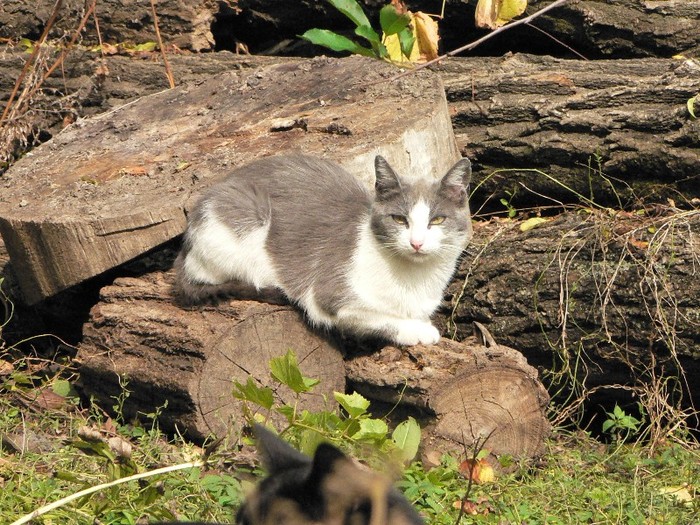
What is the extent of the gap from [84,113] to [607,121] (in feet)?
12.7

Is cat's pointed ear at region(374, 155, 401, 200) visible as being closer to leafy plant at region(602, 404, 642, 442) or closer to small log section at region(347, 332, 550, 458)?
small log section at region(347, 332, 550, 458)

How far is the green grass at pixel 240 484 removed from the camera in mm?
3803

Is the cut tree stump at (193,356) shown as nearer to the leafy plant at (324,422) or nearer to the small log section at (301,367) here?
the small log section at (301,367)

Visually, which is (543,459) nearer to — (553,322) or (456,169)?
(553,322)

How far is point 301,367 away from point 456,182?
117 centimetres

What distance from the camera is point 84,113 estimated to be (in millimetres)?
7148

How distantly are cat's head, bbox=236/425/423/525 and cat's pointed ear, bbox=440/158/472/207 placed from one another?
8.78 ft

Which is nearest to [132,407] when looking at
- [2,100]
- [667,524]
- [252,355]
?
[252,355]

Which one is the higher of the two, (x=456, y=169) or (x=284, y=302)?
(x=456, y=169)

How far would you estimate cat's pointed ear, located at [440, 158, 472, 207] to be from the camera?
4613mm

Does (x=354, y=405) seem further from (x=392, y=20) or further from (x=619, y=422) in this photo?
(x=392, y=20)

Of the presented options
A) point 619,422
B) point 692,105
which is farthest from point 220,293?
point 692,105

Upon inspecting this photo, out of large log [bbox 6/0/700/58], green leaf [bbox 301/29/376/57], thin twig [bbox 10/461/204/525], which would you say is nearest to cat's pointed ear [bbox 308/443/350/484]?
thin twig [bbox 10/461/204/525]

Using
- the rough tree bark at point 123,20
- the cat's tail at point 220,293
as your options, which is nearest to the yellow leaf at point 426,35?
the rough tree bark at point 123,20
